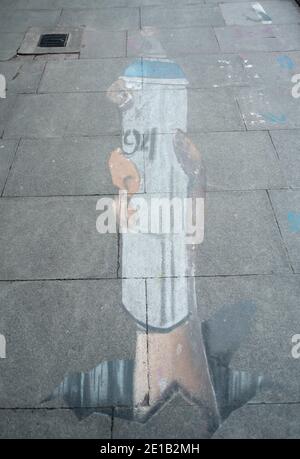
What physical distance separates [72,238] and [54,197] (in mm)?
723

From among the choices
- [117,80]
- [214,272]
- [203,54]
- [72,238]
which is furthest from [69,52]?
[214,272]

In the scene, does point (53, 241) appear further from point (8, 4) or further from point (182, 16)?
point (8, 4)

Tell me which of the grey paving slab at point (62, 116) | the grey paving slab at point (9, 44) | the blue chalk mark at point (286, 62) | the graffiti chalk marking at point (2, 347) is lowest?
the graffiti chalk marking at point (2, 347)

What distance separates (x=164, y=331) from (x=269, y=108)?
404cm

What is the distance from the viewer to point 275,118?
5.71 m

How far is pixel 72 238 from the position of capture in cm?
433

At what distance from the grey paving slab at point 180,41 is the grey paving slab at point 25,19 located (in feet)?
6.36

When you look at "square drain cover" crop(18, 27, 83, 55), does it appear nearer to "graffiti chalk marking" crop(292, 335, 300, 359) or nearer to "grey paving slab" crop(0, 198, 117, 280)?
"grey paving slab" crop(0, 198, 117, 280)

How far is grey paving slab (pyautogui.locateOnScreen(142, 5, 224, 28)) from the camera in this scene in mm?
7863

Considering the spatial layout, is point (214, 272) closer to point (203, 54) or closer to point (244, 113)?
point (244, 113)

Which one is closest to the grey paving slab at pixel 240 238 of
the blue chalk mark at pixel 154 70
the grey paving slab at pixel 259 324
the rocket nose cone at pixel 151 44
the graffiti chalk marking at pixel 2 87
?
the grey paving slab at pixel 259 324

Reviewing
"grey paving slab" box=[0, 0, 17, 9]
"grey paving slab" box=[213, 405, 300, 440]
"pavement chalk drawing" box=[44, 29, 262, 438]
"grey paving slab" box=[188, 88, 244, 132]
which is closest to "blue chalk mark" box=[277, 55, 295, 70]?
"grey paving slab" box=[188, 88, 244, 132]

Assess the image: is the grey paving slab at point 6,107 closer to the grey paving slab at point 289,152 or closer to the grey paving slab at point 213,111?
the grey paving slab at point 213,111

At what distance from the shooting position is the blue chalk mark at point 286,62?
6609 mm
